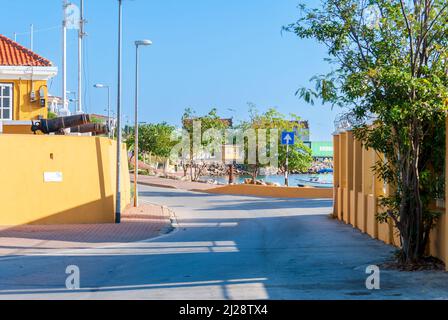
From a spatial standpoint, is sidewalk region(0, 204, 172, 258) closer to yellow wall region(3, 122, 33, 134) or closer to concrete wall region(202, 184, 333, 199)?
yellow wall region(3, 122, 33, 134)

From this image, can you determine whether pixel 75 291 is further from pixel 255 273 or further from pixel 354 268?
pixel 354 268

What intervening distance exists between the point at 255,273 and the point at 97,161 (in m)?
12.7

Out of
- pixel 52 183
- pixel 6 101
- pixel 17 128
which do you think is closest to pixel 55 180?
pixel 52 183

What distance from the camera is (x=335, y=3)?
48.0 ft

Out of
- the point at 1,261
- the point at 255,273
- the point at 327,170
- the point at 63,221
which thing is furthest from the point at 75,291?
the point at 327,170

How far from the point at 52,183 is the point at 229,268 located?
11.4m

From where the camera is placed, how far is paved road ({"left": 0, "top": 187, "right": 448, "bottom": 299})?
11.4 m

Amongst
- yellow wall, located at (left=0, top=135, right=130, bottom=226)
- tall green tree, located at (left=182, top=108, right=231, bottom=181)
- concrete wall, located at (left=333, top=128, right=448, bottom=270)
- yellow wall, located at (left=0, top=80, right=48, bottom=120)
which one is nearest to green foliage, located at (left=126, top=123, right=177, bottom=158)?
tall green tree, located at (left=182, top=108, right=231, bottom=181)

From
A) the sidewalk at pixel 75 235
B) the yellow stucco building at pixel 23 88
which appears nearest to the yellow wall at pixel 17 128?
the yellow stucco building at pixel 23 88

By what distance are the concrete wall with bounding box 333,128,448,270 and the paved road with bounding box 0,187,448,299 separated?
1.47 feet

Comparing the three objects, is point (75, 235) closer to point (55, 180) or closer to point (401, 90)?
point (55, 180)

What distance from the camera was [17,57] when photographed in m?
32.8

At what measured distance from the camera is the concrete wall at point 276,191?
39.6m

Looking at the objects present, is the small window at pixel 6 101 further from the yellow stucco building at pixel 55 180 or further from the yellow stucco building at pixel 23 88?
the yellow stucco building at pixel 55 180
